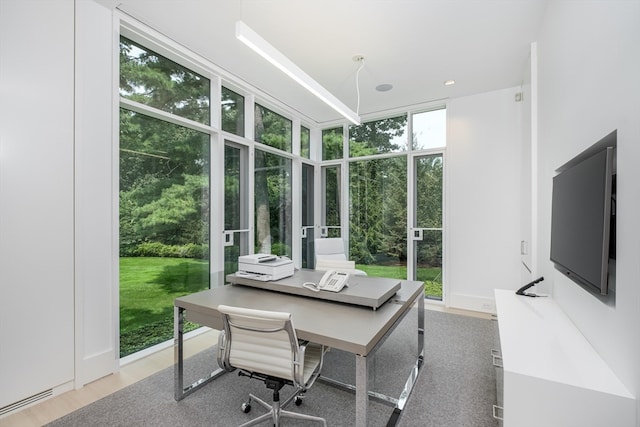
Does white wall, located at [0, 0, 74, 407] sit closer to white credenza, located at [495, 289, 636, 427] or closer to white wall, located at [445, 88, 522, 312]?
white credenza, located at [495, 289, 636, 427]

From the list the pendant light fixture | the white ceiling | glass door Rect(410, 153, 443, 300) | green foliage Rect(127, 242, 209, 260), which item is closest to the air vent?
green foliage Rect(127, 242, 209, 260)

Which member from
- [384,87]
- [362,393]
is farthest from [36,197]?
[384,87]

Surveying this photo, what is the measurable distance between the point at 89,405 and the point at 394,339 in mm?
2611

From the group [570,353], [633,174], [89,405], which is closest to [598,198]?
[633,174]

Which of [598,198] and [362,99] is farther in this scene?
[362,99]

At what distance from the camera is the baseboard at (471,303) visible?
13.0 feet

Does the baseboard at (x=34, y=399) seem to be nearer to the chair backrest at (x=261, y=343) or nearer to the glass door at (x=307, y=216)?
the chair backrest at (x=261, y=343)

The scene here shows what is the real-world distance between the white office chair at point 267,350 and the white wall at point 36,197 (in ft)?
4.70

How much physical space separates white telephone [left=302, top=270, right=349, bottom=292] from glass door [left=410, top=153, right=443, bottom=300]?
2740 mm

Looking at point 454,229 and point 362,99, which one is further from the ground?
point 362,99

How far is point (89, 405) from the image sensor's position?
1.98 meters

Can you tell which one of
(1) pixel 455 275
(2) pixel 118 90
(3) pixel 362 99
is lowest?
(1) pixel 455 275

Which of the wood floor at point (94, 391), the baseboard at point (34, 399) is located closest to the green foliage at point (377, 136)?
the wood floor at point (94, 391)

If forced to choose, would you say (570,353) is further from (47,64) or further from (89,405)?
(47,64)
